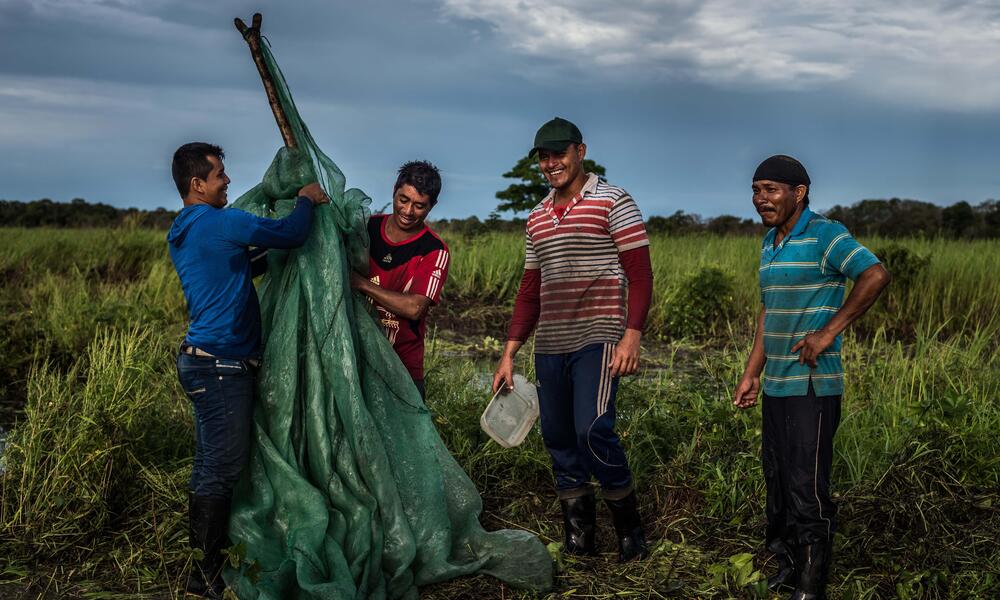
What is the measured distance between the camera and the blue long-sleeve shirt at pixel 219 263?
3170 mm

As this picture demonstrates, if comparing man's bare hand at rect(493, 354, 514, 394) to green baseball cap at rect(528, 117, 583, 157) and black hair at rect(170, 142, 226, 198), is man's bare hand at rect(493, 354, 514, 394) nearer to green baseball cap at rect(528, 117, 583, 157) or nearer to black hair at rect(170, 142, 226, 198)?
green baseball cap at rect(528, 117, 583, 157)

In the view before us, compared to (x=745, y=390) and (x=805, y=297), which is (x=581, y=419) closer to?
(x=745, y=390)

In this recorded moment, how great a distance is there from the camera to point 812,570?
320 centimetres

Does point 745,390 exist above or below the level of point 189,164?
below

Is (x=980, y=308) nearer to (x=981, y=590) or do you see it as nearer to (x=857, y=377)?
(x=857, y=377)

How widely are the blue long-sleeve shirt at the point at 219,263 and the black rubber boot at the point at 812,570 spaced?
2.16 metres

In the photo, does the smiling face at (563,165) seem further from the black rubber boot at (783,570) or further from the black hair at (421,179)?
the black rubber boot at (783,570)

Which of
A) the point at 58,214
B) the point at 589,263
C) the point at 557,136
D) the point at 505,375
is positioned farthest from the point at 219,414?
the point at 58,214

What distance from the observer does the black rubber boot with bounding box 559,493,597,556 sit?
377 cm

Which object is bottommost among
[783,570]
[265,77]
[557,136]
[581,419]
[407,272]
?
[783,570]

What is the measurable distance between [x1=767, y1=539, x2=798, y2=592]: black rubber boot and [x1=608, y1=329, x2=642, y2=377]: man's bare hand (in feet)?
2.96

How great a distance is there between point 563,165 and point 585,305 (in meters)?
0.55

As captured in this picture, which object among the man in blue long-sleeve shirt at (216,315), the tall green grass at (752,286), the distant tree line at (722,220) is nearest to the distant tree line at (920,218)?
the distant tree line at (722,220)

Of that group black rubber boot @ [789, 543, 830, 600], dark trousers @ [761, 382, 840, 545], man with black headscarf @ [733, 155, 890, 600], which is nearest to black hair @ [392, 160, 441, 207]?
man with black headscarf @ [733, 155, 890, 600]
